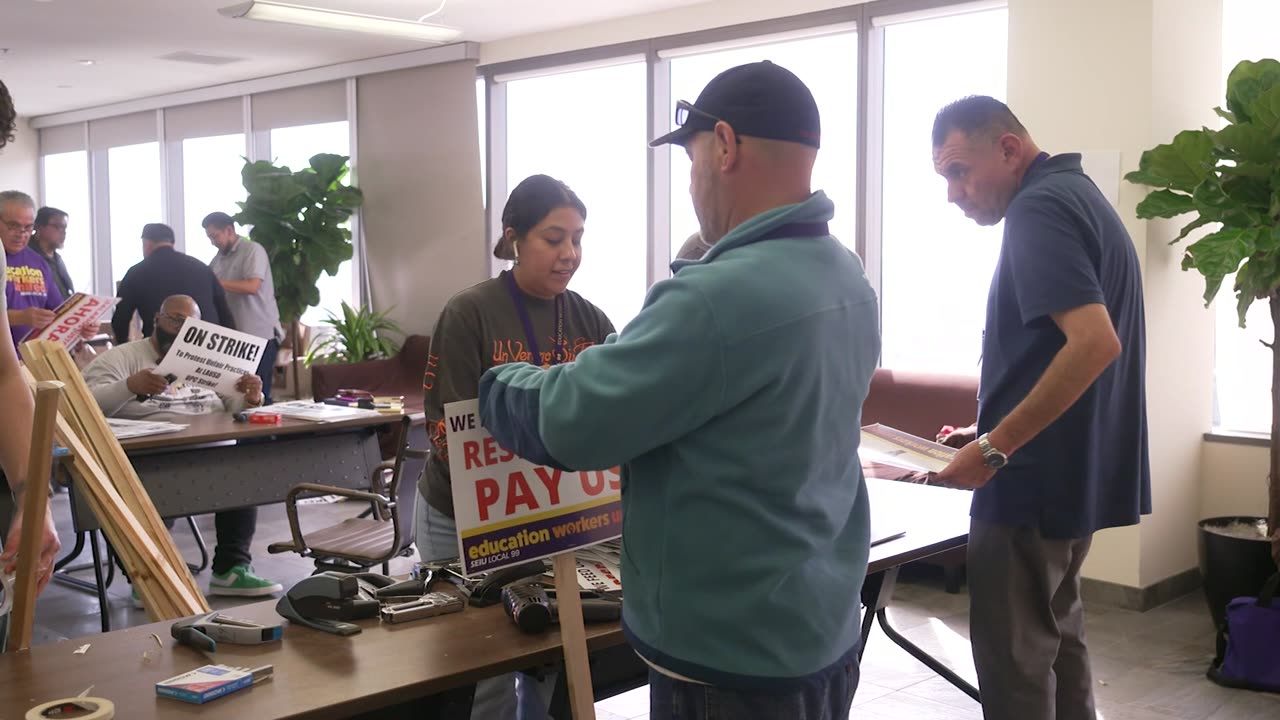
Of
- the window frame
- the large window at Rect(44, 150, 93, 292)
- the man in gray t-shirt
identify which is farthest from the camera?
the large window at Rect(44, 150, 93, 292)

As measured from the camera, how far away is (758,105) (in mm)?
1470

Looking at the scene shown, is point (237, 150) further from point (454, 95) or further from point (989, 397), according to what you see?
point (989, 397)

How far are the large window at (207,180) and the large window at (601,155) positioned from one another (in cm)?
388

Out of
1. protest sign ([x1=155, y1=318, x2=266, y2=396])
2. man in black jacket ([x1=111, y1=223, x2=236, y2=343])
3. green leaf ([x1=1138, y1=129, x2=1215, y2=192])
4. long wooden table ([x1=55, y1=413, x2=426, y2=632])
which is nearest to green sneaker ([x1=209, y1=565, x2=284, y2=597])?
long wooden table ([x1=55, y1=413, x2=426, y2=632])

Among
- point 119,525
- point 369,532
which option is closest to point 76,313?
point 369,532

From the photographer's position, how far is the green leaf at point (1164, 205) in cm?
442

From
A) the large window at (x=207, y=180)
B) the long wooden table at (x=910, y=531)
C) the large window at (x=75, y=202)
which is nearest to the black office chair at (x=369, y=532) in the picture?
the long wooden table at (x=910, y=531)

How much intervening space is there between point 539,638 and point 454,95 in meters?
7.59

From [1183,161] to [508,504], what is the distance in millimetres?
3435

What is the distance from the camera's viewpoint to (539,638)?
1.89m

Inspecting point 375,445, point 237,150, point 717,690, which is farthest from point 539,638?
point 237,150

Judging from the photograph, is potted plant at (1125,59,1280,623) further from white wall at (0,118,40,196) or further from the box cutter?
white wall at (0,118,40,196)

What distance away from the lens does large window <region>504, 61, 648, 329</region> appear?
26.3 feet

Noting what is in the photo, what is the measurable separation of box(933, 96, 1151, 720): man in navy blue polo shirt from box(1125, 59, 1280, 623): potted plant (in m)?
1.82
